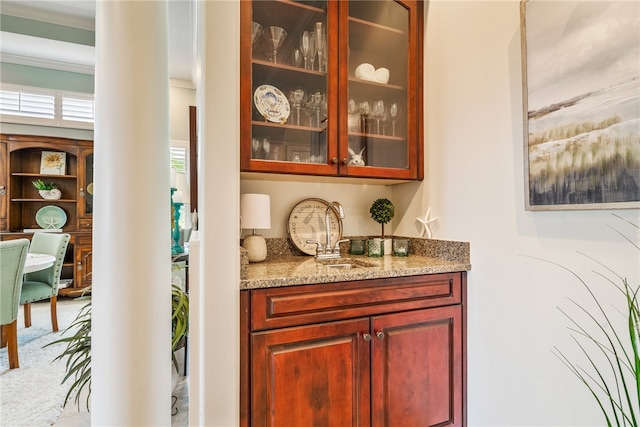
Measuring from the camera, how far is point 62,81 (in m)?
4.06

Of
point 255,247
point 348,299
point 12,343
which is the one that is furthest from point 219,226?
point 12,343

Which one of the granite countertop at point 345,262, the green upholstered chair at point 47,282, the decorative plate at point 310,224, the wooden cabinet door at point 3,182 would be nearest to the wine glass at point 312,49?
the decorative plate at point 310,224

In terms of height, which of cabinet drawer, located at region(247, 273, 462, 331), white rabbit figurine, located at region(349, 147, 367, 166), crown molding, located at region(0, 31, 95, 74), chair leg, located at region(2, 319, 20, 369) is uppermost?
crown molding, located at region(0, 31, 95, 74)

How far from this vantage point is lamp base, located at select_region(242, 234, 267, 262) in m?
1.56

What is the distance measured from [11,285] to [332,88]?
2.61m

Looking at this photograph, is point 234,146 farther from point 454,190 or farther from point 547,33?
point 547,33

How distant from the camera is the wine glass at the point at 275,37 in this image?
1.53 m

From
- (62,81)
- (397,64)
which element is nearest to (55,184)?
(62,81)

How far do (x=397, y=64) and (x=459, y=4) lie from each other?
39cm

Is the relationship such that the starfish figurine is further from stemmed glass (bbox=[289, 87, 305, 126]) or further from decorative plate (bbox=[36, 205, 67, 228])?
decorative plate (bbox=[36, 205, 67, 228])

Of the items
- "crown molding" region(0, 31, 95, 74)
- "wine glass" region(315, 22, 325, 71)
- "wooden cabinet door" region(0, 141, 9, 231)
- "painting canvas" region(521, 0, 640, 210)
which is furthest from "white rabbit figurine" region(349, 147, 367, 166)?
"wooden cabinet door" region(0, 141, 9, 231)

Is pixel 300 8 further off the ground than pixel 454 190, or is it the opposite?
pixel 300 8

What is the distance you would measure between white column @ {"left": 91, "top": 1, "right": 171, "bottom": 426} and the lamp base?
0.54 m

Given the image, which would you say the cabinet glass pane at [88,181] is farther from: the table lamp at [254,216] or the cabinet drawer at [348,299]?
the cabinet drawer at [348,299]
